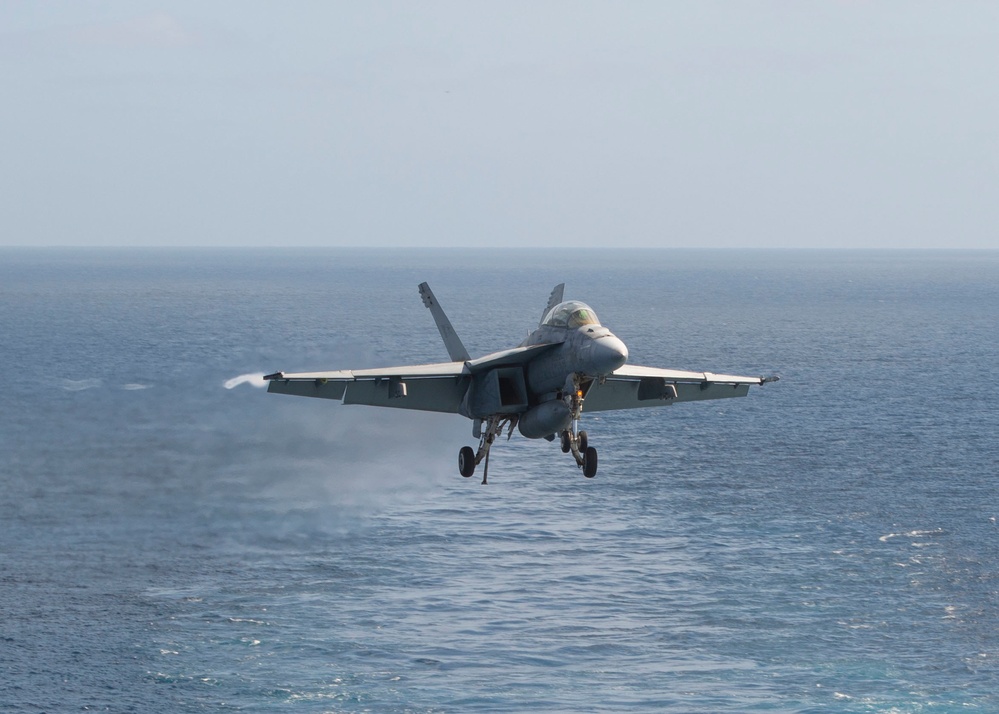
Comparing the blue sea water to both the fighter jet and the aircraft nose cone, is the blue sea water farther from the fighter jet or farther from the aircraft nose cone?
the aircraft nose cone

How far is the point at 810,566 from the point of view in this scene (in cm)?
16538

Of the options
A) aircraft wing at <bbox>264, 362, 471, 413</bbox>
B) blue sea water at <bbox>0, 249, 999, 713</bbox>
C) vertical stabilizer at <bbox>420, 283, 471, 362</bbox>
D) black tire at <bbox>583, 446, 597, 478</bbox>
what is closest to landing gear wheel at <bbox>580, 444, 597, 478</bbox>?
black tire at <bbox>583, 446, 597, 478</bbox>

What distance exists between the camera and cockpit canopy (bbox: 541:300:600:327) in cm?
5947

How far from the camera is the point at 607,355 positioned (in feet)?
181

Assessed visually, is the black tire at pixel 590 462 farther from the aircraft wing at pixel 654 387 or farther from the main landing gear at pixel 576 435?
the aircraft wing at pixel 654 387

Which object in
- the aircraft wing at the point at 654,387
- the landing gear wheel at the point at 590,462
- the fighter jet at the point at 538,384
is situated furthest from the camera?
the aircraft wing at the point at 654,387

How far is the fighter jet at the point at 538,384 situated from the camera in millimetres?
56969

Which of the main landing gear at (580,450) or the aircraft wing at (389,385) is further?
the aircraft wing at (389,385)

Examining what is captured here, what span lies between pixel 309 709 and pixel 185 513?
174 ft

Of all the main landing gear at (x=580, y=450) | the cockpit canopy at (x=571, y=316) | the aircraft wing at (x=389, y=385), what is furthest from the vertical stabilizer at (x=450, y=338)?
the main landing gear at (x=580, y=450)

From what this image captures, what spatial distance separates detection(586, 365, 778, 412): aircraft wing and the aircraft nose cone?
6355mm

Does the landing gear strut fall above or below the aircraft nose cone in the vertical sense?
below

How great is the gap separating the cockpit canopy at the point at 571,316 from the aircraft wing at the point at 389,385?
6519 mm

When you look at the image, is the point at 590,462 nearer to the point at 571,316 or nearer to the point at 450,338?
the point at 571,316
